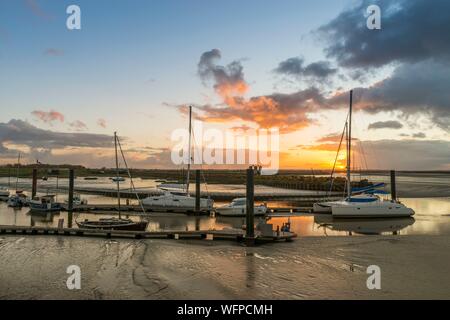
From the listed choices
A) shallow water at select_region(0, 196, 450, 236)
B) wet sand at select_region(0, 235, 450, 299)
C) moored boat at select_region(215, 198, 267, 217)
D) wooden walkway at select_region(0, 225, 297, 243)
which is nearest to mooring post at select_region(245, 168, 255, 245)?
wooden walkway at select_region(0, 225, 297, 243)

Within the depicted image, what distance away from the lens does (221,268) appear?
15281 mm

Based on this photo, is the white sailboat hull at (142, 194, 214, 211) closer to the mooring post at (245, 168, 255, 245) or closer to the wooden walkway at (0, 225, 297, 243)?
the wooden walkway at (0, 225, 297, 243)

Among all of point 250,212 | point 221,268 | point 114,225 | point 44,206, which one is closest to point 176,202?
point 44,206

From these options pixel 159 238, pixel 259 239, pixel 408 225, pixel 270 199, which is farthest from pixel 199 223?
pixel 270 199

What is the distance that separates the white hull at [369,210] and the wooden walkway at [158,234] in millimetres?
12822

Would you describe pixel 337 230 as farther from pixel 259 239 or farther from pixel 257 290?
pixel 257 290

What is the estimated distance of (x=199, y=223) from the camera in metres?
31.0

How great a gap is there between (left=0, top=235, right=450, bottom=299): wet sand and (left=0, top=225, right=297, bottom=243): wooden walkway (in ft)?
2.69

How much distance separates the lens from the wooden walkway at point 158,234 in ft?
69.6

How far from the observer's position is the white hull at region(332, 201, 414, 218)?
33.2 m

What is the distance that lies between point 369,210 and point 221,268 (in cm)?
2254

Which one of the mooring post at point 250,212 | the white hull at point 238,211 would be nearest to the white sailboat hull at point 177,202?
the white hull at point 238,211
